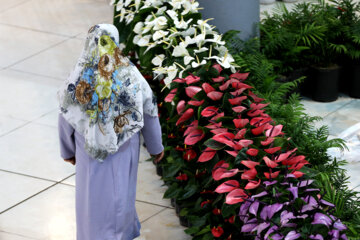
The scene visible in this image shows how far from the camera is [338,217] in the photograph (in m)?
3.94

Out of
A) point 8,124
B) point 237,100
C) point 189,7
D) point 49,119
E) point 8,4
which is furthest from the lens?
point 8,4

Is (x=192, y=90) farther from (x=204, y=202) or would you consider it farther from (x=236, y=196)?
(x=236, y=196)

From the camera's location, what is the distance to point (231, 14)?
6.68 meters

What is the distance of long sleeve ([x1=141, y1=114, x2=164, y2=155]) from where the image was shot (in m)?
4.45

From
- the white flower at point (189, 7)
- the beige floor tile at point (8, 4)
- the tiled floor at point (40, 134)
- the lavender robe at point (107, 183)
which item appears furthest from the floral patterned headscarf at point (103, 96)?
the beige floor tile at point (8, 4)

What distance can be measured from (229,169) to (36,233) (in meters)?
1.87

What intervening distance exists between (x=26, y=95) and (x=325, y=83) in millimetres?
3321

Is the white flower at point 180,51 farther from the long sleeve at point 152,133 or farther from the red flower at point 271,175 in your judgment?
the red flower at point 271,175

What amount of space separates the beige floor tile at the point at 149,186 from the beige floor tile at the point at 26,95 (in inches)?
64.9

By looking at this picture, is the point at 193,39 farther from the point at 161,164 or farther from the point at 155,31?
the point at 161,164

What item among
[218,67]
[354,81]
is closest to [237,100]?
[218,67]

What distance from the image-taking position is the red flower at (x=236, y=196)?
3.91 metres

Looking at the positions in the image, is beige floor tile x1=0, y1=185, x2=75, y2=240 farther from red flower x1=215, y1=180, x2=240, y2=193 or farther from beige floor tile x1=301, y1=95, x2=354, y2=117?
beige floor tile x1=301, y1=95, x2=354, y2=117

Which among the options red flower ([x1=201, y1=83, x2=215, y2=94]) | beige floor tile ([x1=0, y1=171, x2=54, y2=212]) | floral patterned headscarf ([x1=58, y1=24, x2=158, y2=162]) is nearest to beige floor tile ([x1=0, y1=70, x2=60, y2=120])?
beige floor tile ([x1=0, y1=171, x2=54, y2=212])
